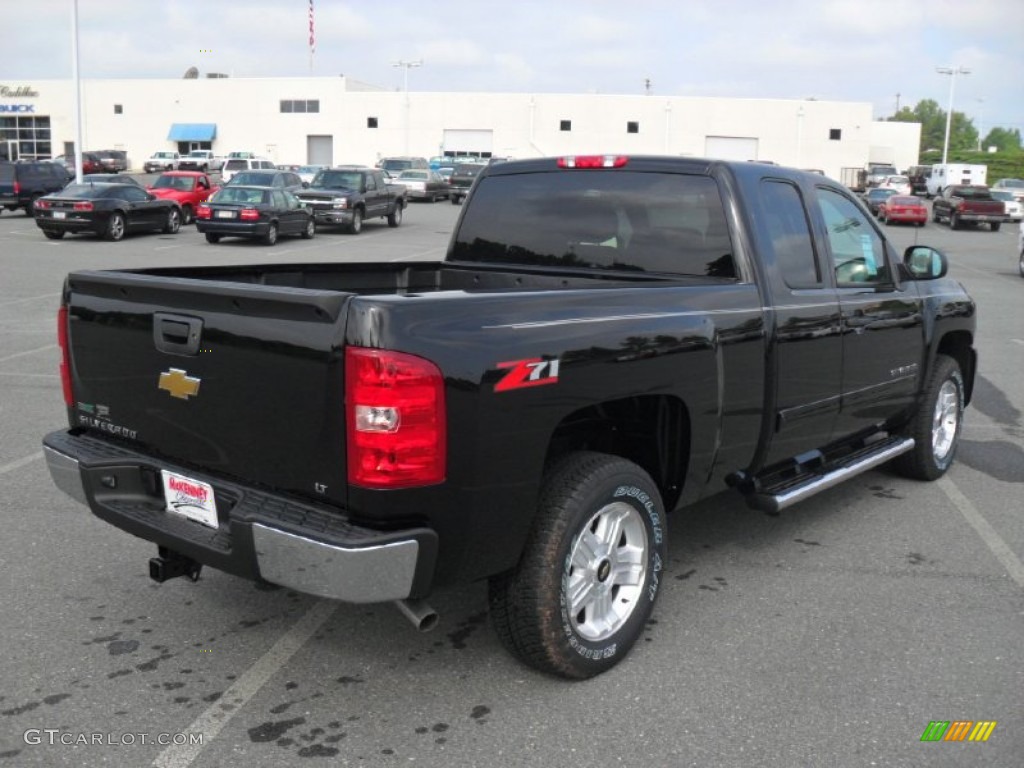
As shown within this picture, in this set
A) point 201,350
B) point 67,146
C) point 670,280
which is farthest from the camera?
point 67,146

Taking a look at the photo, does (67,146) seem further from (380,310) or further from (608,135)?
(380,310)

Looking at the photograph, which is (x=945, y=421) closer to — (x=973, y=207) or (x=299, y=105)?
(x=973, y=207)

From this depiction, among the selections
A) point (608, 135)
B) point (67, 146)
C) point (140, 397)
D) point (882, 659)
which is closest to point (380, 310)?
point (140, 397)

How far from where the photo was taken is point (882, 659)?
3930 millimetres

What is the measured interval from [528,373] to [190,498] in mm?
1288

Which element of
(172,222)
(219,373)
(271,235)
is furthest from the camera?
(172,222)

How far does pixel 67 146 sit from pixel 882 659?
93045 mm

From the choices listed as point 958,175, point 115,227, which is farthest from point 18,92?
point 958,175

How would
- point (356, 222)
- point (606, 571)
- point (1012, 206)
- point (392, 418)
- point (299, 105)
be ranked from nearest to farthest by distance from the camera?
point (392, 418) < point (606, 571) < point (356, 222) < point (1012, 206) < point (299, 105)

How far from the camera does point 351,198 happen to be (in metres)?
30.0

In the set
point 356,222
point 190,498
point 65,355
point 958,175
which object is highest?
point 958,175

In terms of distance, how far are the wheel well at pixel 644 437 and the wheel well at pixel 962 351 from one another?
3.10 m

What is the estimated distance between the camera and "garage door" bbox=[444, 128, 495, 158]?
78.6 meters

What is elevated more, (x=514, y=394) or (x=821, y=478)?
(x=514, y=394)
